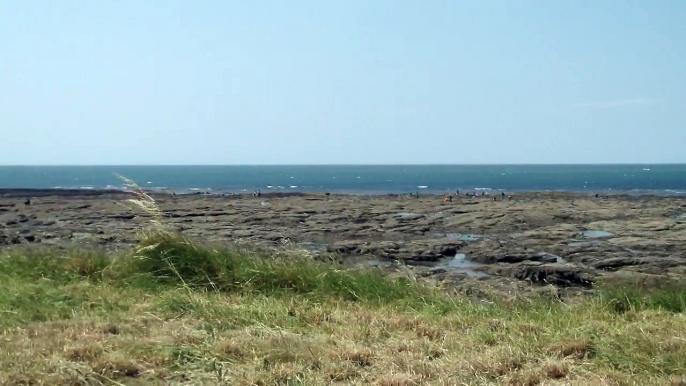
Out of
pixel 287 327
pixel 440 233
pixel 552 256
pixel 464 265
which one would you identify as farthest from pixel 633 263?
pixel 287 327

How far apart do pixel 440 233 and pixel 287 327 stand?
1672 centimetres

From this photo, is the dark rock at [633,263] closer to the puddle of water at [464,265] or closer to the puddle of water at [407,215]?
the puddle of water at [464,265]

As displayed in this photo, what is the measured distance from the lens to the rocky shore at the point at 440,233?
45.1 feet

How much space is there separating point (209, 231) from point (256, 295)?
1520 cm

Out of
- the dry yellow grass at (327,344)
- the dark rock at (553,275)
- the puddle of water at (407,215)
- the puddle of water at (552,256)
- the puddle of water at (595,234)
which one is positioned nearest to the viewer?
the dry yellow grass at (327,344)

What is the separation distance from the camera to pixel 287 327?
5426 millimetres

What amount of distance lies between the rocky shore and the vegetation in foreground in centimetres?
189

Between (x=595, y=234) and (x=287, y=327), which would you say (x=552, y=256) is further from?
(x=287, y=327)

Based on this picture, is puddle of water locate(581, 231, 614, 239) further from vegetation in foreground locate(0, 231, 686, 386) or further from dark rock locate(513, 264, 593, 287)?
vegetation in foreground locate(0, 231, 686, 386)

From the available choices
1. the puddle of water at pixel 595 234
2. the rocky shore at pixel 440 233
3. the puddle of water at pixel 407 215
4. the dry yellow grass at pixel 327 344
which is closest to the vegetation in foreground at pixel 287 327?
the dry yellow grass at pixel 327 344

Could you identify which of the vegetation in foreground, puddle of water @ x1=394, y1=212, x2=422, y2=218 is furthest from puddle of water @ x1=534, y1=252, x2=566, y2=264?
puddle of water @ x1=394, y1=212, x2=422, y2=218

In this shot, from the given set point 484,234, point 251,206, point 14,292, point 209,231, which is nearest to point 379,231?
point 484,234

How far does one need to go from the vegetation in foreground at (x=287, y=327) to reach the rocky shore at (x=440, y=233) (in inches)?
74.5

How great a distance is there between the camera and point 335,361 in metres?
4.51
